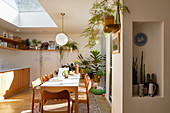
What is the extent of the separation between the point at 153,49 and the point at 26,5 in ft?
15.9

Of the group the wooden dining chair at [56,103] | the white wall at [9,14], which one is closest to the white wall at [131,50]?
the wooden dining chair at [56,103]

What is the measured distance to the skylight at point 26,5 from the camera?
493cm

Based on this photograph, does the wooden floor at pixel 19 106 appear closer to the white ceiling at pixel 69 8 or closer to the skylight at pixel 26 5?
the white ceiling at pixel 69 8

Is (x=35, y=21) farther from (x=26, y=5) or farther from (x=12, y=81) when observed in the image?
(x=12, y=81)

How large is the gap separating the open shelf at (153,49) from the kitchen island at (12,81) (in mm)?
4115

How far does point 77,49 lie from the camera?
6.50 meters

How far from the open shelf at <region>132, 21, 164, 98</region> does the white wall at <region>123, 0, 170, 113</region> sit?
0.05 meters

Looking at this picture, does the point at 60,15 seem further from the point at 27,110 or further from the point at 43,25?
the point at 27,110

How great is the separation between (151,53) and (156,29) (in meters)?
0.35

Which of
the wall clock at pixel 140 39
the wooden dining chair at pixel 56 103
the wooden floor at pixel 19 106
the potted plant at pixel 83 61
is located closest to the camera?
the wall clock at pixel 140 39

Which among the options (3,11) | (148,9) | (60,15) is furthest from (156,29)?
(3,11)

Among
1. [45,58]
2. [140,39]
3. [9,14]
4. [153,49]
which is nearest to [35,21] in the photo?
[9,14]

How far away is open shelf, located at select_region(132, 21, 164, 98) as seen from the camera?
1.88 metres

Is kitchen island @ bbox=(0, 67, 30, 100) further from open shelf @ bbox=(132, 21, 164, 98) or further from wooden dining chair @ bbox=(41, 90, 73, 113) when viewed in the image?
open shelf @ bbox=(132, 21, 164, 98)
